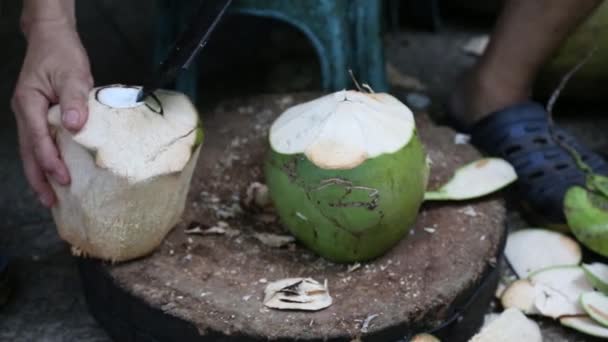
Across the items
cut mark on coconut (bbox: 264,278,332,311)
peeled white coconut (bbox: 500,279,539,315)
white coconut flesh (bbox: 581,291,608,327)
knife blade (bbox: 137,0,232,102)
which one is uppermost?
knife blade (bbox: 137,0,232,102)

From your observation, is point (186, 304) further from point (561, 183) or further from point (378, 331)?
point (561, 183)

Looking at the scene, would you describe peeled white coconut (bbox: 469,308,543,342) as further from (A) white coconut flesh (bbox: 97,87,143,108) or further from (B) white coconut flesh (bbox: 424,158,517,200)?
(A) white coconut flesh (bbox: 97,87,143,108)

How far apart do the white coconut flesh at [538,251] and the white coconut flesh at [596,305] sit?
140 millimetres

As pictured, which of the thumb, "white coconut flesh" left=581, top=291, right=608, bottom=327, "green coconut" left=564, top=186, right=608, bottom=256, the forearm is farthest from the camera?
"green coconut" left=564, top=186, right=608, bottom=256

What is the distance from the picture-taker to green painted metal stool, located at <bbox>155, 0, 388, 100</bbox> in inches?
68.2

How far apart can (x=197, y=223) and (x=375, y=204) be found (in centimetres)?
37

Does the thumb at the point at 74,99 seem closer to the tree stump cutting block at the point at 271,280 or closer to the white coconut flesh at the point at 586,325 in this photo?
the tree stump cutting block at the point at 271,280

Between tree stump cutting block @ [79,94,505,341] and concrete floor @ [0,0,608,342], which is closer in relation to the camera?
tree stump cutting block @ [79,94,505,341]

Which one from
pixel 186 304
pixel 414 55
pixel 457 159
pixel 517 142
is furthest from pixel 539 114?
pixel 186 304

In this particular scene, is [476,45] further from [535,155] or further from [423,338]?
[423,338]

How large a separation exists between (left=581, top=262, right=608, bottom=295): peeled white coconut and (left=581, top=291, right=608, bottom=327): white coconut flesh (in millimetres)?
15

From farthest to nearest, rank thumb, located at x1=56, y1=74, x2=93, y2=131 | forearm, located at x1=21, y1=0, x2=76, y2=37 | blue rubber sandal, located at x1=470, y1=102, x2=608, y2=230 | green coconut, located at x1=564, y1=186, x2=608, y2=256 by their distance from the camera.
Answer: blue rubber sandal, located at x1=470, y1=102, x2=608, y2=230
green coconut, located at x1=564, y1=186, x2=608, y2=256
forearm, located at x1=21, y1=0, x2=76, y2=37
thumb, located at x1=56, y1=74, x2=93, y2=131

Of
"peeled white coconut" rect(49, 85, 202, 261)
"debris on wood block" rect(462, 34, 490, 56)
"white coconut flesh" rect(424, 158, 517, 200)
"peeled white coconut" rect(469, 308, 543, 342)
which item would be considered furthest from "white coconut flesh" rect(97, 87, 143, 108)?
"debris on wood block" rect(462, 34, 490, 56)

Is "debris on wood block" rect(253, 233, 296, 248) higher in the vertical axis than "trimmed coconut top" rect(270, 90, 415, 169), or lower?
lower
